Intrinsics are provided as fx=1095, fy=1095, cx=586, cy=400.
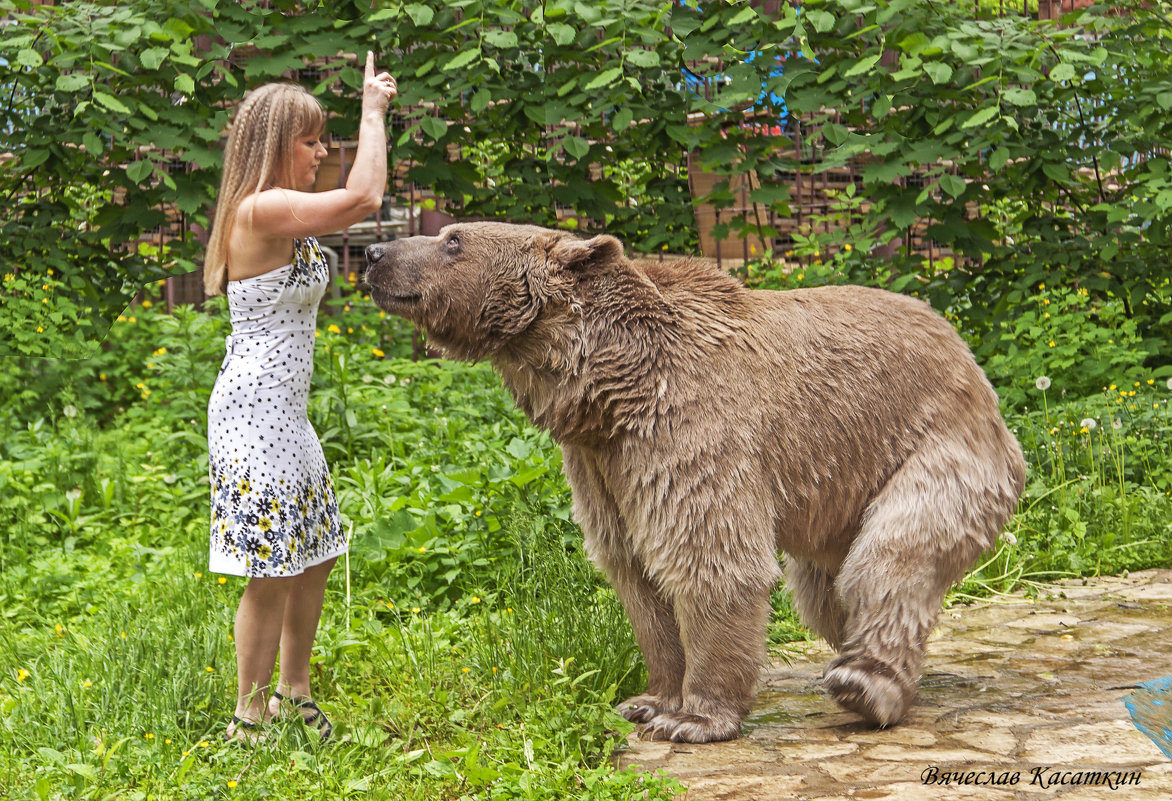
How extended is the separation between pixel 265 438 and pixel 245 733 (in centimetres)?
92

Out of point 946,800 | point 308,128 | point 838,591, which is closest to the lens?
point 946,800

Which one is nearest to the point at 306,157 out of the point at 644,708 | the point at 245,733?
the point at 245,733

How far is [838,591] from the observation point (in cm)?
366

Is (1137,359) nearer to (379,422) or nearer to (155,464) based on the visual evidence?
(379,422)

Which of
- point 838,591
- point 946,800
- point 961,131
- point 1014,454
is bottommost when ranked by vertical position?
point 946,800

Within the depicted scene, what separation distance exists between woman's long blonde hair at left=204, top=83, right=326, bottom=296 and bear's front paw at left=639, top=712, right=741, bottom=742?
6.58 ft

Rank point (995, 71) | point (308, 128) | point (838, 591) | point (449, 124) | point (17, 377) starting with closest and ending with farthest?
1. point (308, 128)
2. point (838, 591)
3. point (995, 71)
4. point (449, 124)
5. point (17, 377)

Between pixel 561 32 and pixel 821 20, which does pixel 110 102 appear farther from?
pixel 821 20

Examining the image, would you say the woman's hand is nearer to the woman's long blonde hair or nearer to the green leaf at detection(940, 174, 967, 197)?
the woman's long blonde hair

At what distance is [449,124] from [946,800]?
188 inches

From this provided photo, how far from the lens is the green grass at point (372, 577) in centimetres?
325

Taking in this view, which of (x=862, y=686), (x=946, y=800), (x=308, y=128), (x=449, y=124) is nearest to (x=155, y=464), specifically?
(x=449, y=124)

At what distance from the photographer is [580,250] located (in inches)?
137

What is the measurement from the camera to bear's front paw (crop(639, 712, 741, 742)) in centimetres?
343
